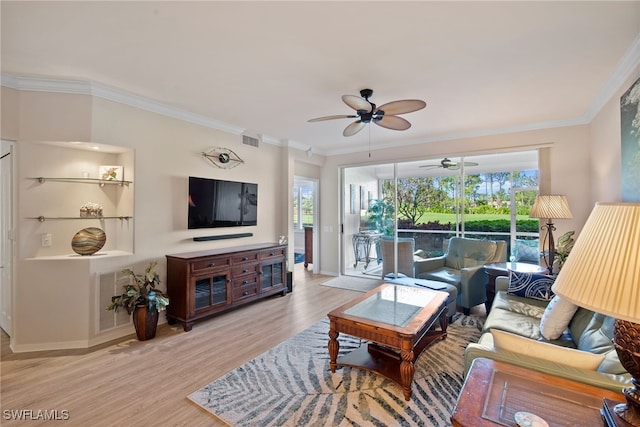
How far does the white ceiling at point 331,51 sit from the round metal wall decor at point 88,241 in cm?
154

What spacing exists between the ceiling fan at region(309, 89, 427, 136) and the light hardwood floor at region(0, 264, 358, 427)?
250cm

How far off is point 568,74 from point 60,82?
4.99 meters

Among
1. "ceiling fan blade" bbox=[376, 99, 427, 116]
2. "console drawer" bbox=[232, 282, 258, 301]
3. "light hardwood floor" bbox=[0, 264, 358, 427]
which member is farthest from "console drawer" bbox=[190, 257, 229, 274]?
"ceiling fan blade" bbox=[376, 99, 427, 116]

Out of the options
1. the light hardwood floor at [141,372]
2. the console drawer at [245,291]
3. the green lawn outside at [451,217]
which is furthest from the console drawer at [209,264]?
the green lawn outside at [451,217]

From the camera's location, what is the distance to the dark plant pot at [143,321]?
3.13 metres

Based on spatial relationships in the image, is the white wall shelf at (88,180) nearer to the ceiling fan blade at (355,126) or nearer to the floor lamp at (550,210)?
the ceiling fan blade at (355,126)

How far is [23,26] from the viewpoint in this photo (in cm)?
208

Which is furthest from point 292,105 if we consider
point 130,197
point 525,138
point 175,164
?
point 525,138

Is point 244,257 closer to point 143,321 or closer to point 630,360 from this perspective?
point 143,321

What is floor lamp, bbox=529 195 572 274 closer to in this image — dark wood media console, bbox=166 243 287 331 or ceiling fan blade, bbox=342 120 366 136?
ceiling fan blade, bbox=342 120 366 136

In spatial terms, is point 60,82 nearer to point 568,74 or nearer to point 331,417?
point 331,417

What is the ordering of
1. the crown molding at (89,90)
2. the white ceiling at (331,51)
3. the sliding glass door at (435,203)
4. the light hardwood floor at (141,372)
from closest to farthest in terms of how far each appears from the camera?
the white ceiling at (331,51) < the light hardwood floor at (141,372) < the crown molding at (89,90) < the sliding glass door at (435,203)

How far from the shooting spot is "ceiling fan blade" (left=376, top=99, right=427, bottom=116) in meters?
2.56

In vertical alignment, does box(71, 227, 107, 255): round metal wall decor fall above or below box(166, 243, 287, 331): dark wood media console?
above
